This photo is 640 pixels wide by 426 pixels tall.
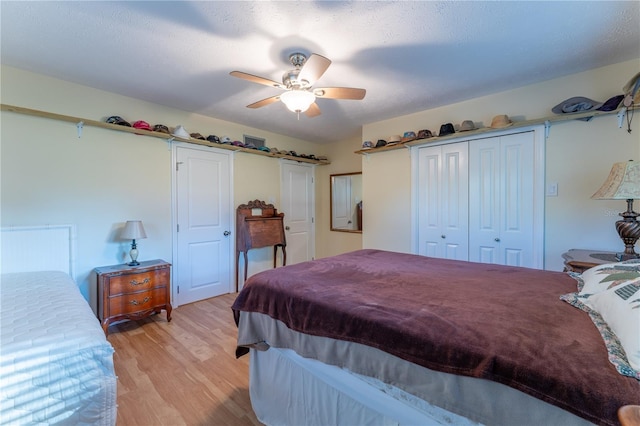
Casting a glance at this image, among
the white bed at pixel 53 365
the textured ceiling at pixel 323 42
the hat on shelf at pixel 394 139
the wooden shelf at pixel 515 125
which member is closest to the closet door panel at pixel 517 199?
the wooden shelf at pixel 515 125

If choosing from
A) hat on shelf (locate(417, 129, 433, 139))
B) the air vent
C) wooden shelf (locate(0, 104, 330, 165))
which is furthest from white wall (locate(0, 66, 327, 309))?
hat on shelf (locate(417, 129, 433, 139))

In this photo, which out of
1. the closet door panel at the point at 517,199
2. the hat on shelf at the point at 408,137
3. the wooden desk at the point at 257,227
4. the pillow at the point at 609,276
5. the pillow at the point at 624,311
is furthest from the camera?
the wooden desk at the point at 257,227

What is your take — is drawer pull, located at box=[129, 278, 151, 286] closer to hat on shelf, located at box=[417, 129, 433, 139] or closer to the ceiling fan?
the ceiling fan

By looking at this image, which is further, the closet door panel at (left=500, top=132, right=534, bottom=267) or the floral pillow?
the closet door panel at (left=500, top=132, right=534, bottom=267)

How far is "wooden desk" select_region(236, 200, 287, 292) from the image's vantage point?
3924 millimetres

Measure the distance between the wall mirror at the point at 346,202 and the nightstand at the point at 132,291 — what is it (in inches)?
113

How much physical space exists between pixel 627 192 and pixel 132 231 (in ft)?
13.6

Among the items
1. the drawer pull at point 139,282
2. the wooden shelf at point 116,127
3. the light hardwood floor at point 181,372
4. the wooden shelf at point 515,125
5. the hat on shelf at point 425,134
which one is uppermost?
the hat on shelf at point 425,134

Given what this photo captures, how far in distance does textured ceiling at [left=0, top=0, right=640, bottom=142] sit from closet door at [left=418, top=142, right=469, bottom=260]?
0.74m

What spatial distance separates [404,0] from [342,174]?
3.36m

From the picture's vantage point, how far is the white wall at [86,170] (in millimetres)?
2434

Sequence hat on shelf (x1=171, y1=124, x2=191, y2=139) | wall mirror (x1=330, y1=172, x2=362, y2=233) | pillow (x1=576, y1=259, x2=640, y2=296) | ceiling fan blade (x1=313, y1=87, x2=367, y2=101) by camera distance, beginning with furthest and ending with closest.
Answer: wall mirror (x1=330, y1=172, x2=362, y2=233)
hat on shelf (x1=171, y1=124, x2=191, y2=139)
ceiling fan blade (x1=313, y1=87, x2=367, y2=101)
pillow (x1=576, y1=259, x2=640, y2=296)

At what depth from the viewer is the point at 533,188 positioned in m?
2.71

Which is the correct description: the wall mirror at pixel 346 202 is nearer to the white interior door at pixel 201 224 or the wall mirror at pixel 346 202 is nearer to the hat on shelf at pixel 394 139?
the hat on shelf at pixel 394 139
